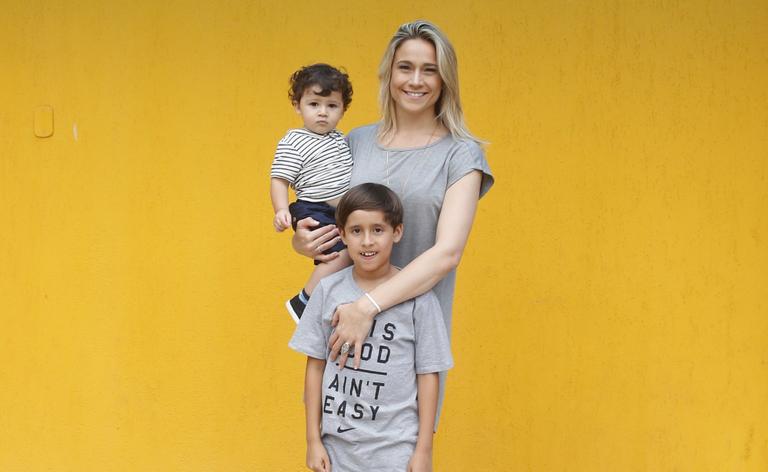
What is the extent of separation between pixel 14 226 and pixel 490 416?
7.31ft

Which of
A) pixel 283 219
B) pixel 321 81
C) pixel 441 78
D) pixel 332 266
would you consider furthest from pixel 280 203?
pixel 441 78

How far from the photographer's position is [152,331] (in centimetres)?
475

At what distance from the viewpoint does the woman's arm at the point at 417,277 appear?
9.67 feet

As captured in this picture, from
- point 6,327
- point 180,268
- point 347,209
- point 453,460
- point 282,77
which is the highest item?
point 282,77

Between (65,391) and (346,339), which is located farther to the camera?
(65,391)

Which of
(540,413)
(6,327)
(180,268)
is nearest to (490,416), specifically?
(540,413)

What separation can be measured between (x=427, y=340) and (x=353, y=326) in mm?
216

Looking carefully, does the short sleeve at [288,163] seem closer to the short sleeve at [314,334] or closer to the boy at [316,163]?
the boy at [316,163]

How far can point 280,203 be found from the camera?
3.24 meters

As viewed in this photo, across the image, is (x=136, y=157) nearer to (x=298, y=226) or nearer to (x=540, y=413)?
(x=298, y=226)

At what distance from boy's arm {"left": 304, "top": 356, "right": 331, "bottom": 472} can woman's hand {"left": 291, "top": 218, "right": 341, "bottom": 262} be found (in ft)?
1.01

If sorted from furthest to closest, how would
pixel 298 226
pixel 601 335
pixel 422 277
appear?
pixel 601 335 < pixel 298 226 < pixel 422 277

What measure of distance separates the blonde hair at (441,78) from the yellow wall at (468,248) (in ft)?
4.47

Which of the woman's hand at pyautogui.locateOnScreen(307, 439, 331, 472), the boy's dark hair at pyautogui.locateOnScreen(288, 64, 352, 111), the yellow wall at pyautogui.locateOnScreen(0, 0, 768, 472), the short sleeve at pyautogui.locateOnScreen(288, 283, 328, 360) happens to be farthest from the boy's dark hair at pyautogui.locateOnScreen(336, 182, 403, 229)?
the yellow wall at pyautogui.locateOnScreen(0, 0, 768, 472)
